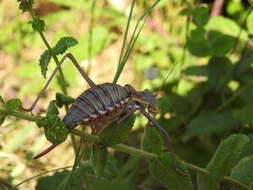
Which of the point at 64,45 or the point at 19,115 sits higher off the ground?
the point at 64,45

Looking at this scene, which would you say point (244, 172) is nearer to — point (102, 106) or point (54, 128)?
point (102, 106)

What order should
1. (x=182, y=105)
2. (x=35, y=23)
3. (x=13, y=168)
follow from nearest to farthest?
(x=35, y=23) < (x=13, y=168) < (x=182, y=105)

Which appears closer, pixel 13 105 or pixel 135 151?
pixel 13 105

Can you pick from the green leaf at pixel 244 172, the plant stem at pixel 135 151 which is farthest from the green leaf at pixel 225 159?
the green leaf at pixel 244 172

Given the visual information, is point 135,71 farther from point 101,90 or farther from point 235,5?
point 101,90

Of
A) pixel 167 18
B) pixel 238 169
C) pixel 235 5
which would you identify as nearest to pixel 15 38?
pixel 167 18

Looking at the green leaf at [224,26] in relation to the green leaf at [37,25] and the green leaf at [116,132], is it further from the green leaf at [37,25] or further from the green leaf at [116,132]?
the green leaf at [37,25]

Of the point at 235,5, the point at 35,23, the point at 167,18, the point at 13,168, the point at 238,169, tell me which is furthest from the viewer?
the point at 167,18

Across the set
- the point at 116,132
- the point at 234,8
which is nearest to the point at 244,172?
the point at 116,132
